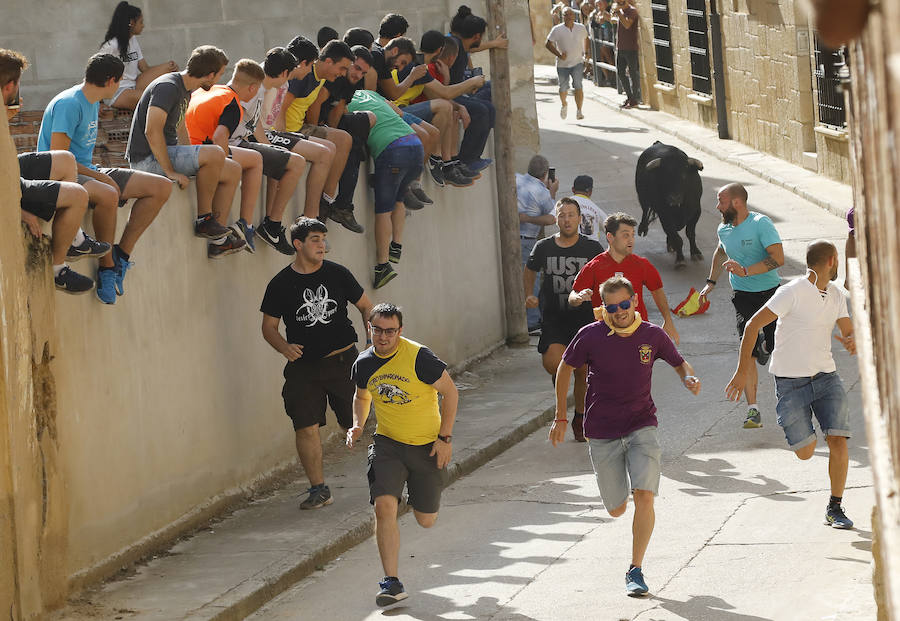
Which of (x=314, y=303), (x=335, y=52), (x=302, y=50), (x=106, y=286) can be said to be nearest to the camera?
(x=106, y=286)

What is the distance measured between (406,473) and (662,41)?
23532 mm

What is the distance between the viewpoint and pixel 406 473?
28.0 ft

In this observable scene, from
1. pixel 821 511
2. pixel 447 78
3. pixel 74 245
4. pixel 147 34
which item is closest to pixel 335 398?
pixel 74 245

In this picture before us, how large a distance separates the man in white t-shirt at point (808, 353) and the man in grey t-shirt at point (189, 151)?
142 inches

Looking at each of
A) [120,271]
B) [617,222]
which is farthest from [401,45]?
[120,271]

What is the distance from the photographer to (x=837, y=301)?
29.8 ft

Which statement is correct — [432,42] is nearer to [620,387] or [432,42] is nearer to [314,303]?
[314,303]

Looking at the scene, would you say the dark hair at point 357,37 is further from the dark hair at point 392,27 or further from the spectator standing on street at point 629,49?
the spectator standing on street at point 629,49

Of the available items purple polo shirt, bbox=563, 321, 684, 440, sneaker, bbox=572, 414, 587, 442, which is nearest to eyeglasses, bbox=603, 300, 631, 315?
purple polo shirt, bbox=563, 321, 684, 440

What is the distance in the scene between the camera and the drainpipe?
2617cm

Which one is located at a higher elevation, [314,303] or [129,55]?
[129,55]

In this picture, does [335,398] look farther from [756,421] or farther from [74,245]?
[756,421]

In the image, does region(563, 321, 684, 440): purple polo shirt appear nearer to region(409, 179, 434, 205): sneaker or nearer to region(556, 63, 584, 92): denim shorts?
region(409, 179, 434, 205): sneaker

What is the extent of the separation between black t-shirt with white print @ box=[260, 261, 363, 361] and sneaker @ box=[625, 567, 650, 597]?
3.03 m
